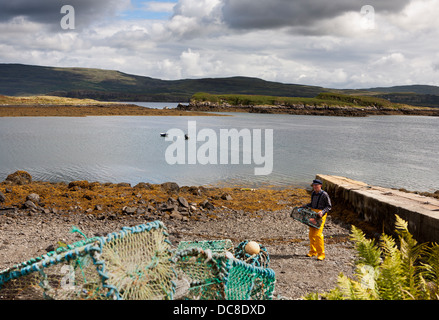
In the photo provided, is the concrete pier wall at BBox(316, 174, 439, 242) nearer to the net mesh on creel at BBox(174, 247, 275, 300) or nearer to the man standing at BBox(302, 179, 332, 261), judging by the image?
the man standing at BBox(302, 179, 332, 261)

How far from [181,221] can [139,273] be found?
8.98 meters

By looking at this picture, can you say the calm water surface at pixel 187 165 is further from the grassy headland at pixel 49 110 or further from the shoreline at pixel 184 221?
the grassy headland at pixel 49 110

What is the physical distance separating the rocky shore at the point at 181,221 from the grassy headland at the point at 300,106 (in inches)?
4452

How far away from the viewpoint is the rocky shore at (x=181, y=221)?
871cm

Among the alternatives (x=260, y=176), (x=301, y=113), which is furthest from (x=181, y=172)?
(x=301, y=113)

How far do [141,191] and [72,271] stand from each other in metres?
11.9

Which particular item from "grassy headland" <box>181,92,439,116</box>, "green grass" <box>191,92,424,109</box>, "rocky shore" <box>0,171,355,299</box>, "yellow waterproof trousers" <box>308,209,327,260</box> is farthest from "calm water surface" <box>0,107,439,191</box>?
"green grass" <box>191,92,424,109</box>

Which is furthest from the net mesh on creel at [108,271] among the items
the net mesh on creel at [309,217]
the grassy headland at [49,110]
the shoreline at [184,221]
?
the grassy headland at [49,110]

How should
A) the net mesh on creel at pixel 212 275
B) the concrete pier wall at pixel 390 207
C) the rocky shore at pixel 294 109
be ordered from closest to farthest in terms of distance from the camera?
the net mesh on creel at pixel 212 275
the concrete pier wall at pixel 390 207
the rocky shore at pixel 294 109

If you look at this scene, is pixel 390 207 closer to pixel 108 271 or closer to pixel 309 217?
pixel 309 217

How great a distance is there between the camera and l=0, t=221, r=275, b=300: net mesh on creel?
144 inches

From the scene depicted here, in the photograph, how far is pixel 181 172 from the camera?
25.6 m

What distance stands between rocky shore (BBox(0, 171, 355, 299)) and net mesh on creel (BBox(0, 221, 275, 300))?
10.3ft
